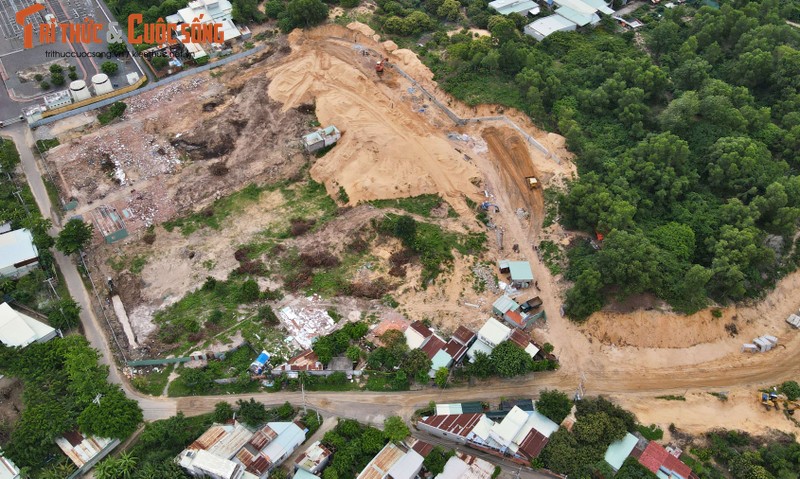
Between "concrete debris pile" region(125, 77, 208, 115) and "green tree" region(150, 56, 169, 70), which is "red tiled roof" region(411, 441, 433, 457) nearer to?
"concrete debris pile" region(125, 77, 208, 115)

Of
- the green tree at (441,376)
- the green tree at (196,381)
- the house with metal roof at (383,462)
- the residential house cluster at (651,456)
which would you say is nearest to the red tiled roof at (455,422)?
the green tree at (441,376)

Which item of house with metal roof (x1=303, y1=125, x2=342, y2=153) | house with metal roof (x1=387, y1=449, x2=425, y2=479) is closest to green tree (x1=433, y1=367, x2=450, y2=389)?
house with metal roof (x1=387, y1=449, x2=425, y2=479)

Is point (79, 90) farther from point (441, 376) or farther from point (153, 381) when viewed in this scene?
point (441, 376)

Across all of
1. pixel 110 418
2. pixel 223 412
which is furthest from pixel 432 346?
pixel 110 418

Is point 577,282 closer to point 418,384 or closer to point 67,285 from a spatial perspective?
point 418,384

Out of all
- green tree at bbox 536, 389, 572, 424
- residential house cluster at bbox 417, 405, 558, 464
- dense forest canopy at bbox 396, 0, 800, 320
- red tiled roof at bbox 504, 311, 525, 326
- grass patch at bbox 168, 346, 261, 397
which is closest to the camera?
residential house cluster at bbox 417, 405, 558, 464

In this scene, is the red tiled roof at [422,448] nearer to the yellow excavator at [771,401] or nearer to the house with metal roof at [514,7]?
the yellow excavator at [771,401]

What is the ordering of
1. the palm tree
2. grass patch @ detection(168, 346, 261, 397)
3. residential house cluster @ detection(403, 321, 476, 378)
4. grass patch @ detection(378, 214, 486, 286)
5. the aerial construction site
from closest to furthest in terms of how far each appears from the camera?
the palm tree → grass patch @ detection(168, 346, 261, 397) → residential house cluster @ detection(403, 321, 476, 378) → the aerial construction site → grass patch @ detection(378, 214, 486, 286)
